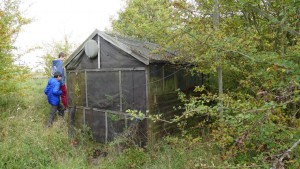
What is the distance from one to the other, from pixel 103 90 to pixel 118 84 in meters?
0.64

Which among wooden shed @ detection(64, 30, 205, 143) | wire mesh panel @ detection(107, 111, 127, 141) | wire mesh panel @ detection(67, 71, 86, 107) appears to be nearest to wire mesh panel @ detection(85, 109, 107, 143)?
wooden shed @ detection(64, 30, 205, 143)

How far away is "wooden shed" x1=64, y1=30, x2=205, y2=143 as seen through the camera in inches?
229

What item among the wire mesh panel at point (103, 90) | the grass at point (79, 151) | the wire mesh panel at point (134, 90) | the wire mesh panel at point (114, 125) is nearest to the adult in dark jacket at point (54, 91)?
the grass at point (79, 151)

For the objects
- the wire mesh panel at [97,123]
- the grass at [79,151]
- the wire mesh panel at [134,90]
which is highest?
the wire mesh panel at [134,90]

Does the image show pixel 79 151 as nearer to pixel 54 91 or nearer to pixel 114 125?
pixel 114 125

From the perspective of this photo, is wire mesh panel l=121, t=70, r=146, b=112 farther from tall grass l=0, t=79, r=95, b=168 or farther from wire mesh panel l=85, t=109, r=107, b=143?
tall grass l=0, t=79, r=95, b=168

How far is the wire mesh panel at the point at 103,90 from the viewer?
21.0 ft

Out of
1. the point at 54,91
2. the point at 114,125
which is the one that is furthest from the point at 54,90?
the point at 114,125

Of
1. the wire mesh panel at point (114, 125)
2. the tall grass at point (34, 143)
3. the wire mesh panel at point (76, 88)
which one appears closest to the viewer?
the tall grass at point (34, 143)

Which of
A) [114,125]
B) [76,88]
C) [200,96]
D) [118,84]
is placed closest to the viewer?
[200,96]

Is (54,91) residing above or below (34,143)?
above

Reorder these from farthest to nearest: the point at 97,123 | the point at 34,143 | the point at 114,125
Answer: the point at 97,123 → the point at 114,125 → the point at 34,143

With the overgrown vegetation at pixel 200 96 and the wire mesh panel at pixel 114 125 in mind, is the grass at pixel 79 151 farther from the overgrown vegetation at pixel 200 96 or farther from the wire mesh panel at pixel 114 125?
the wire mesh panel at pixel 114 125

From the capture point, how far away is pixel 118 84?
634 centimetres
